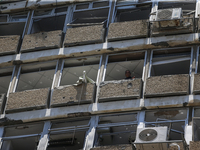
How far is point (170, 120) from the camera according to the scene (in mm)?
17641

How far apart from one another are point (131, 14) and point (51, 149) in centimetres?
577

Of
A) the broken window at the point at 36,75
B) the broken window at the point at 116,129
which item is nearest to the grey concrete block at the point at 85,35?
the broken window at the point at 36,75

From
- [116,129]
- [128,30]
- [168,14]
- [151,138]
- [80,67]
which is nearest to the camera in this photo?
[151,138]

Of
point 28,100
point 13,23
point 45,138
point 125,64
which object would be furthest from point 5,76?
point 125,64

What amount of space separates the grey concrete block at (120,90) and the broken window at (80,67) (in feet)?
5.51

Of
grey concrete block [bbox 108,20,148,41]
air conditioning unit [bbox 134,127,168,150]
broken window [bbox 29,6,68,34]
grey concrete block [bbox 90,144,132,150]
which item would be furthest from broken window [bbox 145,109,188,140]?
broken window [bbox 29,6,68,34]

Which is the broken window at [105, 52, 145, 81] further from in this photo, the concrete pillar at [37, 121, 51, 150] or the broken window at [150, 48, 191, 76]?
the concrete pillar at [37, 121, 51, 150]

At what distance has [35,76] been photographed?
20812 mm

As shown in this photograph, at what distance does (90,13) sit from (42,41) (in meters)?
2.15

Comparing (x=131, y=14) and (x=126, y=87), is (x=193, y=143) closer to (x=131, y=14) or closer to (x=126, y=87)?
(x=126, y=87)

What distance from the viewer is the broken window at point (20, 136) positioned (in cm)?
1889

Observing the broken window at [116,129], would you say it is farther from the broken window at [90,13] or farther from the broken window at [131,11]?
the broken window at [90,13]

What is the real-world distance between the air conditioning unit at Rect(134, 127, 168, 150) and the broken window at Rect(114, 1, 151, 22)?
19.9 ft

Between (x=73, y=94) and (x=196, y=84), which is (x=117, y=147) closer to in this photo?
(x=73, y=94)
